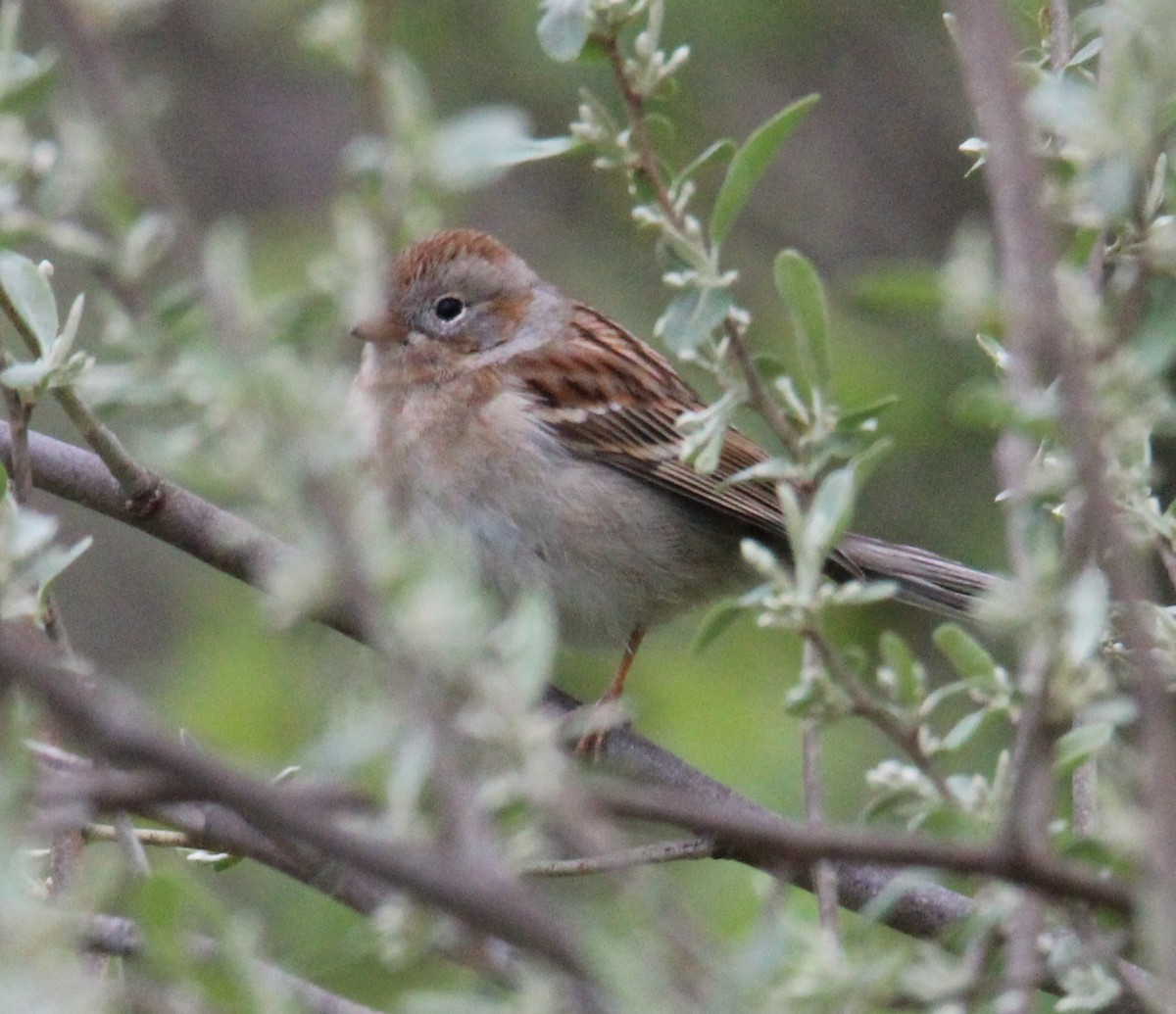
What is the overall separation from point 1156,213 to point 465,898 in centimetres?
91

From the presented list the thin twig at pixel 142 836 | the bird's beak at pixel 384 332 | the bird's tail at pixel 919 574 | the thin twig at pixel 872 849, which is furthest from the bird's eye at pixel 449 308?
the thin twig at pixel 872 849

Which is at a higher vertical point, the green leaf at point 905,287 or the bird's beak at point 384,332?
the green leaf at point 905,287

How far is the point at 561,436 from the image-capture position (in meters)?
3.34

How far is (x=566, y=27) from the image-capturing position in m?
1.56

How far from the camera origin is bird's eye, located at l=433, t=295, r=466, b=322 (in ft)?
11.6

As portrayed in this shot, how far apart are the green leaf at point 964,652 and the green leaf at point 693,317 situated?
0.32 meters

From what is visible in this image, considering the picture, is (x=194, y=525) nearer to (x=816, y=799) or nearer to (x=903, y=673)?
(x=816, y=799)

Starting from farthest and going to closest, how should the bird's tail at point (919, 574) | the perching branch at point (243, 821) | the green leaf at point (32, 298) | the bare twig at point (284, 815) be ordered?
the bird's tail at point (919, 574) < the green leaf at point (32, 298) < the perching branch at point (243, 821) < the bare twig at point (284, 815)

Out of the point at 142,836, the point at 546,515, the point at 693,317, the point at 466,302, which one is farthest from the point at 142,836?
the point at 466,302

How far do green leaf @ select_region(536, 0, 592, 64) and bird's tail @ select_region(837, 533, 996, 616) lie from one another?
1762mm

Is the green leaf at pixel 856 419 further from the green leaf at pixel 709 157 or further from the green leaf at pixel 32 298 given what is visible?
the green leaf at pixel 32 298

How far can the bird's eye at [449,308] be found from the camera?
3.54 meters

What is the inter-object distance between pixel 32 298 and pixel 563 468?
1602 millimetres

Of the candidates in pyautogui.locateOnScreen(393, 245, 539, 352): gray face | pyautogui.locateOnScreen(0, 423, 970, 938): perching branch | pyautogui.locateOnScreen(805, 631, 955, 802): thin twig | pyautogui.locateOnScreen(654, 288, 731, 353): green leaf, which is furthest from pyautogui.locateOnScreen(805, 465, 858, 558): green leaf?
pyautogui.locateOnScreen(393, 245, 539, 352): gray face
